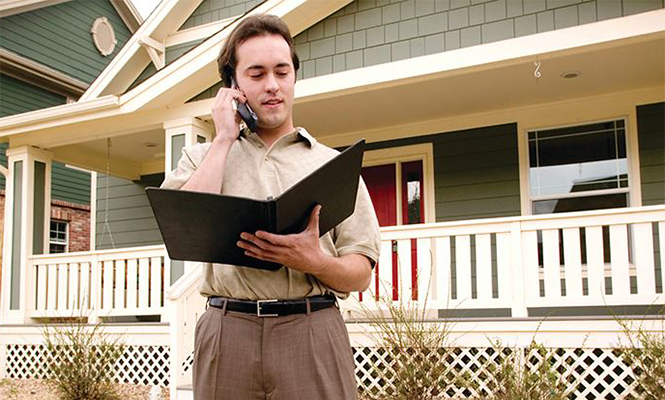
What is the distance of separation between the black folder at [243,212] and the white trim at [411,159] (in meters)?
6.66

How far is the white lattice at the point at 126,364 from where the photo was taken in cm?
741

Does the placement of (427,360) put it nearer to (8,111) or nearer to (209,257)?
(209,257)

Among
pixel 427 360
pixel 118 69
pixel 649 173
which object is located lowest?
pixel 427 360

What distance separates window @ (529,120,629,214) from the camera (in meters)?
7.36

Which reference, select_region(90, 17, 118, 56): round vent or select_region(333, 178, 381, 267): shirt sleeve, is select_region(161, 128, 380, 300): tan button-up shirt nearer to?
select_region(333, 178, 381, 267): shirt sleeve

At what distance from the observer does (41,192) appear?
9086 millimetres

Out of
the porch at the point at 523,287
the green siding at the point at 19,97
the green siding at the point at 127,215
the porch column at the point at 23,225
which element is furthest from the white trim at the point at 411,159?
the green siding at the point at 19,97

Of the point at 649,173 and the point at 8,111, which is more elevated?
the point at 8,111

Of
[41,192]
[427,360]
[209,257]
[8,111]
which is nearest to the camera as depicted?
[209,257]

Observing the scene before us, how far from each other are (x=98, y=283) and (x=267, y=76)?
23.4 feet

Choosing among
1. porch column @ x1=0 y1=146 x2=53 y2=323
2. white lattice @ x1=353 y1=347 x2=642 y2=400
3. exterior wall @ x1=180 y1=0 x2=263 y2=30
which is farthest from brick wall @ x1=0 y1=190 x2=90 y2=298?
white lattice @ x1=353 y1=347 x2=642 y2=400

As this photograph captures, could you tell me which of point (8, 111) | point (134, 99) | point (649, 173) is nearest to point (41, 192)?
point (134, 99)

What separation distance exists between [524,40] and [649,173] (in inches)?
86.4

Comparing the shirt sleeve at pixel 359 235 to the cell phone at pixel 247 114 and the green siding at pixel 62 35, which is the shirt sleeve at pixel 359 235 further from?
the green siding at pixel 62 35
